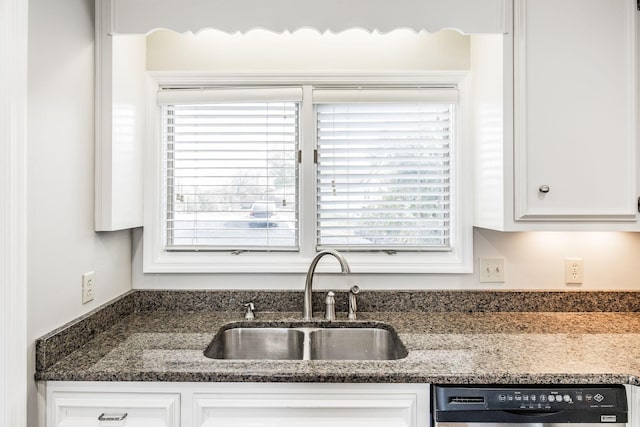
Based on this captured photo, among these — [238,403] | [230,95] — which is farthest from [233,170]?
[238,403]

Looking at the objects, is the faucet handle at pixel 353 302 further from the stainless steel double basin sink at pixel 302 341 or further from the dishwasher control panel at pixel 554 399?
the dishwasher control panel at pixel 554 399

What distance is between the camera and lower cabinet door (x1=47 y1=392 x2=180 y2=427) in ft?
4.60

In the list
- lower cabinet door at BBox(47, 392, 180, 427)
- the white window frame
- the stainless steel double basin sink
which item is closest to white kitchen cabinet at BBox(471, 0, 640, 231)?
the white window frame

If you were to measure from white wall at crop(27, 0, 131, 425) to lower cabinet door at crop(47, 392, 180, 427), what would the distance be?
84mm

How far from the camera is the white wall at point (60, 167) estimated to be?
54.2 inches

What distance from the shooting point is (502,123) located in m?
1.76

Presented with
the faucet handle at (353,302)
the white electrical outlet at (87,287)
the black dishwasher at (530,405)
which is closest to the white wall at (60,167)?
the white electrical outlet at (87,287)

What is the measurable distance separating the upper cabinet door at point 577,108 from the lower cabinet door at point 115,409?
139 cm

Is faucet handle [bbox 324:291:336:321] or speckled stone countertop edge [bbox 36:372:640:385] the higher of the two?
faucet handle [bbox 324:291:336:321]

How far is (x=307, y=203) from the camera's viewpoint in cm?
213

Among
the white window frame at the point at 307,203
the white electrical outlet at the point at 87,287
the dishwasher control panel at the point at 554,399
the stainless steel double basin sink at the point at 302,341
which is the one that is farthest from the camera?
the white window frame at the point at 307,203

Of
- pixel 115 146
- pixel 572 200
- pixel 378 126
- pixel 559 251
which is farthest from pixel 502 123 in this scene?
pixel 115 146

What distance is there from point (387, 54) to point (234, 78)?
69 centimetres

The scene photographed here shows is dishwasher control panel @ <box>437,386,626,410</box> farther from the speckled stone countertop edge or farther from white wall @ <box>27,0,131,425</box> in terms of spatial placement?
white wall @ <box>27,0,131,425</box>
